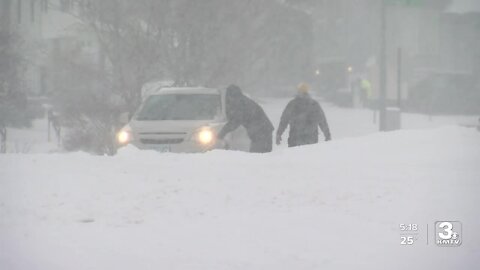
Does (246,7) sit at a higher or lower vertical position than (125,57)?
higher

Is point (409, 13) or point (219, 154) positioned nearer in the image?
point (219, 154)

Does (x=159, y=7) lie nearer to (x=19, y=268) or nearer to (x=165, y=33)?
(x=165, y=33)

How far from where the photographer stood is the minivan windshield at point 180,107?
39.6ft

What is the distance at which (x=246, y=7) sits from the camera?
62.0 ft

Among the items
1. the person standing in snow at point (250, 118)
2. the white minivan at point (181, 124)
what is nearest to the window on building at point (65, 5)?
the white minivan at point (181, 124)

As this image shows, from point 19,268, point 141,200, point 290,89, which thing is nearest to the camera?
point 19,268

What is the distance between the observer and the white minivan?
11.1m

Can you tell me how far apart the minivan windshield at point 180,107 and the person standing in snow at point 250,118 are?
0.64 meters

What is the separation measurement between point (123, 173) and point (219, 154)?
155 centimetres

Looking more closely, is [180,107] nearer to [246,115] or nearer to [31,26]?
[246,115]

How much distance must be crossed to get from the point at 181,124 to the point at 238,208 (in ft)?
14.7

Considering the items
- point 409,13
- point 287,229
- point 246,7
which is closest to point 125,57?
point 246,7

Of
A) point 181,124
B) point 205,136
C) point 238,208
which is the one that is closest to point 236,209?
point 238,208
